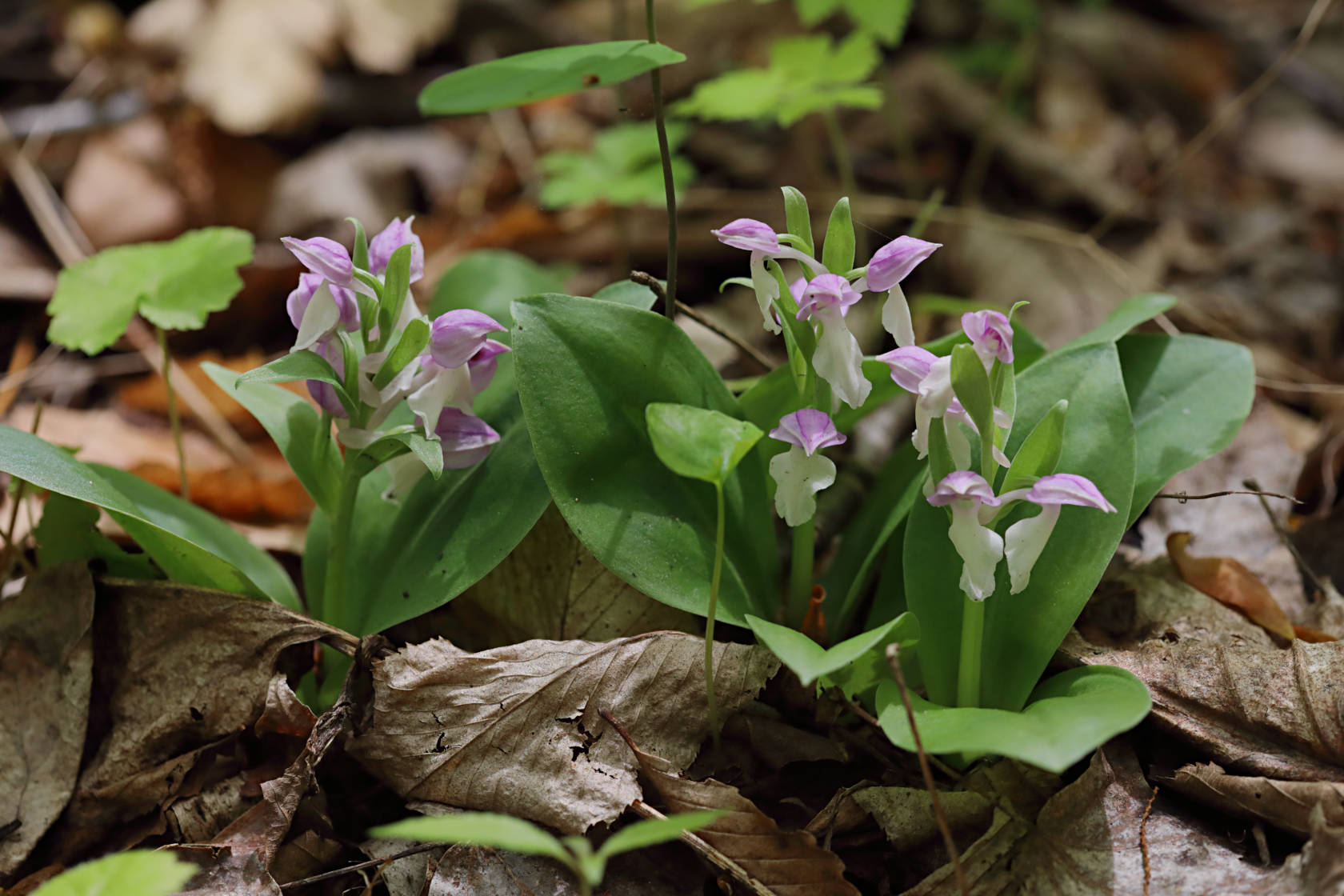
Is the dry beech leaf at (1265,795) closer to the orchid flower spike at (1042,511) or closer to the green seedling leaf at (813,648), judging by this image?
the orchid flower spike at (1042,511)

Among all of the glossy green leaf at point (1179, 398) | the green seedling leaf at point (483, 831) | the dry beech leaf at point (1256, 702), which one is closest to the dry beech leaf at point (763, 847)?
the green seedling leaf at point (483, 831)

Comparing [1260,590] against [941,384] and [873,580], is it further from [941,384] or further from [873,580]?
[941,384]

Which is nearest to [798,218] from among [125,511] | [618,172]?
[125,511]

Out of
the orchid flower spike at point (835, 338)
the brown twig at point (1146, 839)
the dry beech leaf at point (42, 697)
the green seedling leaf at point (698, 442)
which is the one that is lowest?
the dry beech leaf at point (42, 697)

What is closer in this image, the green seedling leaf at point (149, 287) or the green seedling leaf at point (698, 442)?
the green seedling leaf at point (698, 442)

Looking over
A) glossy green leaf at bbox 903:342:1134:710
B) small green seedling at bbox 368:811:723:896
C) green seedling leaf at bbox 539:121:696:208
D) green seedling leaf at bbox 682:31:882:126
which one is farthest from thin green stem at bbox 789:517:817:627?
green seedling leaf at bbox 539:121:696:208

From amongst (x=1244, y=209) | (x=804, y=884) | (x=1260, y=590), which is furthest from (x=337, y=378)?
(x=1244, y=209)
